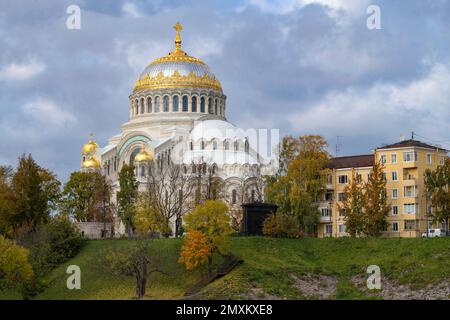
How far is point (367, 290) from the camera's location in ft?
209

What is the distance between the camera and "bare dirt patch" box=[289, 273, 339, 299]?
63666mm

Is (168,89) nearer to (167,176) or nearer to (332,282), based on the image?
(167,176)

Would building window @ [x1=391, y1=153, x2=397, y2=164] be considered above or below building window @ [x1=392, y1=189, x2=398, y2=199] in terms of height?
above

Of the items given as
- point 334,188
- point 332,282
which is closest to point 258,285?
point 332,282

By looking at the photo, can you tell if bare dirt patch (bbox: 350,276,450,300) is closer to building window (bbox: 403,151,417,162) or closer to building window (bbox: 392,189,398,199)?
building window (bbox: 392,189,398,199)

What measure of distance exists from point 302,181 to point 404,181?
760cm

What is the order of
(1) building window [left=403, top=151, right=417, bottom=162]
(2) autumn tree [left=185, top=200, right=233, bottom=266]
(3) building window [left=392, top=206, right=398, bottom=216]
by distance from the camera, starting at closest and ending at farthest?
(2) autumn tree [left=185, top=200, right=233, bottom=266] < (1) building window [left=403, top=151, right=417, bottom=162] < (3) building window [left=392, top=206, right=398, bottom=216]

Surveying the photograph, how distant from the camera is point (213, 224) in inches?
2721

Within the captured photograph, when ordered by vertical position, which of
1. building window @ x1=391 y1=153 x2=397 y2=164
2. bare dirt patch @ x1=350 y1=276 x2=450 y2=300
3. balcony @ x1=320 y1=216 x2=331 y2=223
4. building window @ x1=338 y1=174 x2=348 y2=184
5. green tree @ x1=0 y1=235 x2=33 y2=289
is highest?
building window @ x1=391 y1=153 x2=397 y2=164

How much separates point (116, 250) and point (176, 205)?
20418mm

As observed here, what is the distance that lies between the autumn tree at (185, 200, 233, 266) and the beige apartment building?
42.7 ft

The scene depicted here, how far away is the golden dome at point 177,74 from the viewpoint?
110000 mm

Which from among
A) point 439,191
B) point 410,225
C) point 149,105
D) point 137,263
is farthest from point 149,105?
point 137,263

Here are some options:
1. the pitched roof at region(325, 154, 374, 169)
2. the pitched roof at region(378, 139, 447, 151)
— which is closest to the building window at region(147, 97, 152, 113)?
the pitched roof at region(325, 154, 374, 169)
